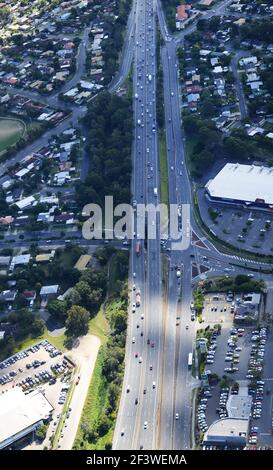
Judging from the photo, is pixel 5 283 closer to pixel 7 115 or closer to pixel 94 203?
pixel 94 203

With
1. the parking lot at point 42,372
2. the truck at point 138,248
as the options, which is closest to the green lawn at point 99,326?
the parking lot at point 42,372

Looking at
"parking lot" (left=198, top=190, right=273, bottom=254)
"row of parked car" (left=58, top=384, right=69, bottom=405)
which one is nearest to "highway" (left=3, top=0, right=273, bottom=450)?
"parking lot" (left=198, top=190, right=273, bottom=254)

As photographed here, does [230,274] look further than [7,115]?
No

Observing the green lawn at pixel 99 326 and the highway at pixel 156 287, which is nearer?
the highway at pixel 156 287

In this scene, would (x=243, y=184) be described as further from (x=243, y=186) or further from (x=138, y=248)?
(x=138, y=248)

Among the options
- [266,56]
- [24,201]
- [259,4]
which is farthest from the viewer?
[259,4]

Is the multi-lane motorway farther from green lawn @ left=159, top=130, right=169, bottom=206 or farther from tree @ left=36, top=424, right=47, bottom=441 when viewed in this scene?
tree @ left=36, top=424, right=47, bottom=441

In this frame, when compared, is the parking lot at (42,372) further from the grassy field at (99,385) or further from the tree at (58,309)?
the tree at (58,309)

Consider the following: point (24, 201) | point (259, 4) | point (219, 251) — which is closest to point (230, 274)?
point (219, 251)
